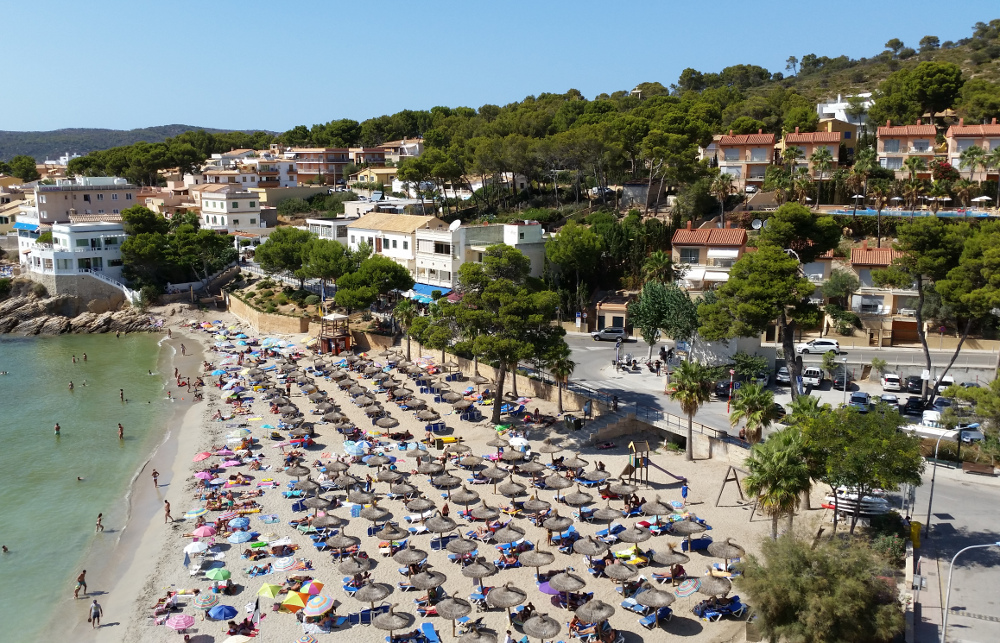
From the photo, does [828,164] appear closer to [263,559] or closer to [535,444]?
[535,444]

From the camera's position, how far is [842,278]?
143 feet

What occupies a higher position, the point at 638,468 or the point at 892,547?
the point at 892,547

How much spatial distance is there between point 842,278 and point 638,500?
24.3 meters

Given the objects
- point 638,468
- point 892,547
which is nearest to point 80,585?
point 638,468

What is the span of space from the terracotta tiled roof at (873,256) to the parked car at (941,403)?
13.5 metres

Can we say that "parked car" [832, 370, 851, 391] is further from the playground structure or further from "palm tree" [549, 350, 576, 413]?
"palm tree" [549, 350, 576, 413]

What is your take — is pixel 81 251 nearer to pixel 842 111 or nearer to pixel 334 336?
pixel 334 336

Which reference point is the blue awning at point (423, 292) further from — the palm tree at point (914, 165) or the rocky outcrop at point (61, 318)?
the palm tree at point (914, 165)

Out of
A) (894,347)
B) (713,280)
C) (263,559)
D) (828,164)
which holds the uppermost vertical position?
(828,164)

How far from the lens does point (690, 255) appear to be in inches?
1919

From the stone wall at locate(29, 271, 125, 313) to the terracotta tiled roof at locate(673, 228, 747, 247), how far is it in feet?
158

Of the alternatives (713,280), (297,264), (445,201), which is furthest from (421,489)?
(445,201)

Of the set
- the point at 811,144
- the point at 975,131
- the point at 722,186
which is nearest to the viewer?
the point at 722,186

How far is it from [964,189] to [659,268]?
23.2 metres
